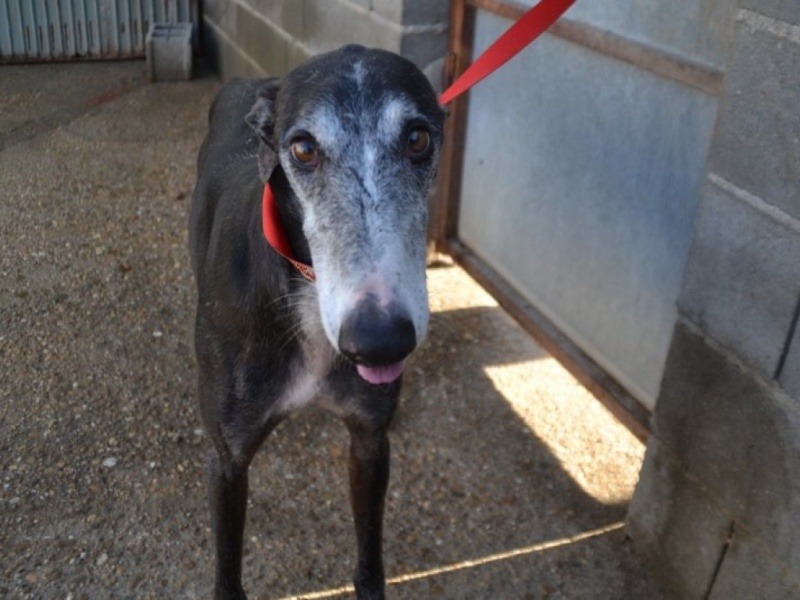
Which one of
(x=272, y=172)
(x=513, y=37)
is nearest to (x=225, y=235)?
(x=272, y=172)

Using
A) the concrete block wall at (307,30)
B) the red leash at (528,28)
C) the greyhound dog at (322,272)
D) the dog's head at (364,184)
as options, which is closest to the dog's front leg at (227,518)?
the greyhound dog at (322,272)

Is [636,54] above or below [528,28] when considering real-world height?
below

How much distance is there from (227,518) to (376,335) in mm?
1041

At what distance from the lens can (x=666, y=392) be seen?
2.62 meters

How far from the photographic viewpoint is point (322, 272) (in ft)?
6.06

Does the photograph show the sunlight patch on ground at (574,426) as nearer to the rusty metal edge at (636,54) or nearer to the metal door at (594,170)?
the metal door at (594,170)

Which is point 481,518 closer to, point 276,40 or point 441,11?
point 441,11

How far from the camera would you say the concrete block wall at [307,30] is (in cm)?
393

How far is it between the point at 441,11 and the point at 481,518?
2169 millimetres

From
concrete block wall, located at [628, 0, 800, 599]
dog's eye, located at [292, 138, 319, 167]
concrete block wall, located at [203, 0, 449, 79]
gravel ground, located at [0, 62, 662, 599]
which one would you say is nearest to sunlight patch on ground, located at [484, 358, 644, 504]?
gravel ground, located at [0, 62, 662, 599]

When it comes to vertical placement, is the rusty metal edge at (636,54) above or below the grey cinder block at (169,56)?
above

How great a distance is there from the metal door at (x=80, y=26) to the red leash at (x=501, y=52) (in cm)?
580

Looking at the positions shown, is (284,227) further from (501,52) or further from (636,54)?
(636,54)

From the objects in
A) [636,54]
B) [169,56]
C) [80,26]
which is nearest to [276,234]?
[636,54]
